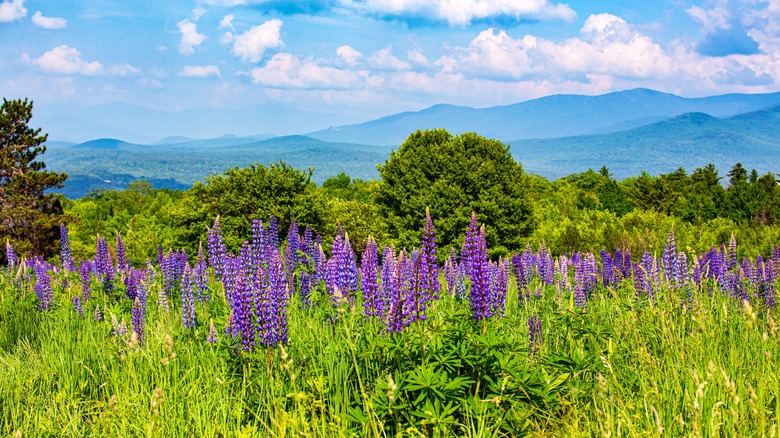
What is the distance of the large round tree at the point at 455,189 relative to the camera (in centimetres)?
3803

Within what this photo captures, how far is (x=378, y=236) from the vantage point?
39375 mm

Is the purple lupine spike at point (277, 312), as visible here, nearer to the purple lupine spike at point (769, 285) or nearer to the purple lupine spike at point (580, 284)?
the purple lupine spike at point (580, 284)

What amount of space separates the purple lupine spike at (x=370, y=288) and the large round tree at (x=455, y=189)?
31.0 meters

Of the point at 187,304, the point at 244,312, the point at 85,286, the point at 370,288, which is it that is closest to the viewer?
the point at 244,312

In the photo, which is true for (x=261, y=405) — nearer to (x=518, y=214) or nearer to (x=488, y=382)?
(x=488, y=382)

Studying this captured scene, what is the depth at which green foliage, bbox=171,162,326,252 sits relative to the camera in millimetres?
31141

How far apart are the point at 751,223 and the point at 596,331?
222 ft

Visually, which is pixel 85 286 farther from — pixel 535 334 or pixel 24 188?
pixel 24 188

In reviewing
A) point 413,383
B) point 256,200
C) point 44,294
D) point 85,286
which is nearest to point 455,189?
point 256,200

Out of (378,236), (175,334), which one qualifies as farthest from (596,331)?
(378,236)

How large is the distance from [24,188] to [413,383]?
5306cm

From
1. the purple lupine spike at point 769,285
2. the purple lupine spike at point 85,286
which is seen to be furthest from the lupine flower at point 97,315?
the purple lupine spike at point 769,285

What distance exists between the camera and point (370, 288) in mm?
5586

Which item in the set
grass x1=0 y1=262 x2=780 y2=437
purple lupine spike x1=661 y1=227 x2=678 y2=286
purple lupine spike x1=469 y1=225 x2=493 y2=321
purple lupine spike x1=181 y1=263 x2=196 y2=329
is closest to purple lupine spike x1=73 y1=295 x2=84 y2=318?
grass x1=0 y1=262 x2=780 y2=437
